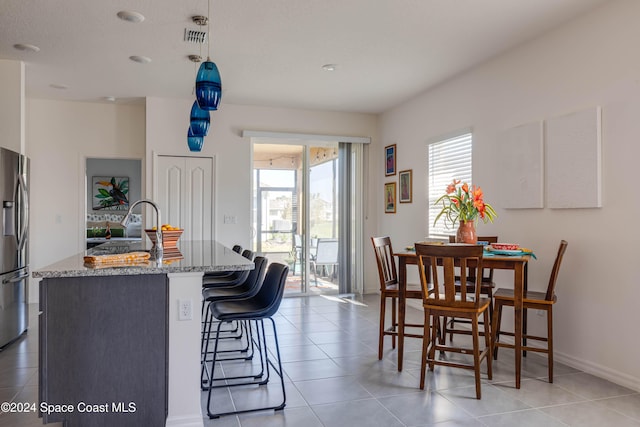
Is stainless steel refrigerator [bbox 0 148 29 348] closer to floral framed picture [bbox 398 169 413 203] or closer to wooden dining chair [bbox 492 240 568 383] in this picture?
wooden dining chair [bbox 492 240 568 383]

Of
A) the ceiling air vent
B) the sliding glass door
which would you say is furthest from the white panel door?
the ceiling air vent

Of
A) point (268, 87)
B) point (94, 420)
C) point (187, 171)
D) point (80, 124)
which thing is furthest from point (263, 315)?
point (80, 124)

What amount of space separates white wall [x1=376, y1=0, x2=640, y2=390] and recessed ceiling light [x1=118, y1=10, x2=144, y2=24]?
321cm

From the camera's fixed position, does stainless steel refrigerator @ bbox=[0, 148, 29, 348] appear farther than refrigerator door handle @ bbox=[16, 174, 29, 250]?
No

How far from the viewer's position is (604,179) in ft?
10.6

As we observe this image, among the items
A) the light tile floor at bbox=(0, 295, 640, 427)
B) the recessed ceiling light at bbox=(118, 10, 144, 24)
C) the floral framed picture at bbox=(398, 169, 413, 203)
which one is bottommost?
the light tile floor at bbox=(0, 295, 640, 427)

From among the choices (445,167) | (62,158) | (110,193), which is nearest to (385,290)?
(445,167)

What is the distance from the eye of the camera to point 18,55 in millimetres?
4250

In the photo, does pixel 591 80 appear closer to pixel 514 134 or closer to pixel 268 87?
pixel 514 134

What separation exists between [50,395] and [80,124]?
4.84 m

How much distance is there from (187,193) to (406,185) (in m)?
2.92

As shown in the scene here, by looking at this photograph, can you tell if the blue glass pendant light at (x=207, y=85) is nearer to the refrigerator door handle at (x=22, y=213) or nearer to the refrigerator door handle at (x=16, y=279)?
the refrigerator door handle at (x=22, y=213)

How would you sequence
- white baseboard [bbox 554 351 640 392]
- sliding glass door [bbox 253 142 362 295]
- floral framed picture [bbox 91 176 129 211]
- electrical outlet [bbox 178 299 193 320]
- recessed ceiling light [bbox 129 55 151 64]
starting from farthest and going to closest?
1. floral framed picture [bbox 91 176 129 211]
2. sliding glass door [bbox 253 142 362 295]
3. recessed ceiling light [bbox 129 55 151 64]
4. white baseboard [bbox 554 351 640 392]
5. electrical outlet [bbox 178 299 193 320]

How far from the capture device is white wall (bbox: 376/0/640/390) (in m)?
3.06
